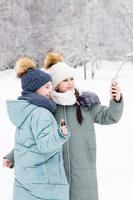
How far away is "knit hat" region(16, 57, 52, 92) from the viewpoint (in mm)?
3975

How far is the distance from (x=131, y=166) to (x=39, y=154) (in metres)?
4.98

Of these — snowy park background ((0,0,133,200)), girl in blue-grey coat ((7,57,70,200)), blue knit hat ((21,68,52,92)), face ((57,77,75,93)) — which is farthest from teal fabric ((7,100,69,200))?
snowy park background ((0,0,133,200))

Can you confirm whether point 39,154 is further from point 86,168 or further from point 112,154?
point 112,154

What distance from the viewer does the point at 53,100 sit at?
13.5 ft

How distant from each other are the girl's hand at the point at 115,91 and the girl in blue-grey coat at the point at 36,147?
0.42 meters

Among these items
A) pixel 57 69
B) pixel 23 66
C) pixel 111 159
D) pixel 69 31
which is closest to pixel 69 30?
pixel 69 31

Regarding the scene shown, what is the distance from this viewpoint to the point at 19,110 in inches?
154

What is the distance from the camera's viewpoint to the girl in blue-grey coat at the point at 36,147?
3.79 metres

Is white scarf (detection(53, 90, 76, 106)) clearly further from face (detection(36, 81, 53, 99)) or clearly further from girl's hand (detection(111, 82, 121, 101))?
girl's hand (detection(111, 82, 121, 101))

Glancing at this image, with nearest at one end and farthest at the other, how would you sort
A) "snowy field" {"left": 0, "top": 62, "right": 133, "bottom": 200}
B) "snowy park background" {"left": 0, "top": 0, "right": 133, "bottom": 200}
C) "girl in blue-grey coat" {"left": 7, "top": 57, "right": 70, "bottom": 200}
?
"girl in blue-grey coat" {"left": 7, "top": 57, "right": 70, "bottom": 200} < "snowy field" {"left": 0, "top": 62, "right": 133, "bottom": 200} < "snowy park background" {"left": 0, "top": 0, "right": 133, "bottom": 200}

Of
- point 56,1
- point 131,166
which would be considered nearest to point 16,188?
point 131,166

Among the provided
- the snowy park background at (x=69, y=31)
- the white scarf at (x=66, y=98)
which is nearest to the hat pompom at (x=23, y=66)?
the white scarf at (x=66, y=98)

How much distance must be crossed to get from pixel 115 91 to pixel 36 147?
2.19 ft

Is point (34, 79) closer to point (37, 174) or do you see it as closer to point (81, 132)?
point (81, 132)
